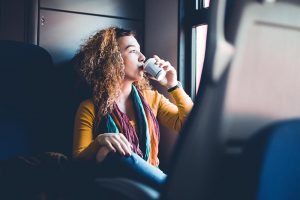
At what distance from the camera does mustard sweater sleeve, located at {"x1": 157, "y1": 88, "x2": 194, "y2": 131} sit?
6.03 ft

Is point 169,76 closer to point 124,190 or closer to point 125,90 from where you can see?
point 125,90

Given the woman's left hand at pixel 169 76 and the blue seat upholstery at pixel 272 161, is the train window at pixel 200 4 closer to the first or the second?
the woman's left hand at pixel 169 76

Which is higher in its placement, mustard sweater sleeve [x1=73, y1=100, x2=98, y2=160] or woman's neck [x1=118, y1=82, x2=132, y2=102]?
woman's neck [x1=118, y1=82, x2=132, y2=102]

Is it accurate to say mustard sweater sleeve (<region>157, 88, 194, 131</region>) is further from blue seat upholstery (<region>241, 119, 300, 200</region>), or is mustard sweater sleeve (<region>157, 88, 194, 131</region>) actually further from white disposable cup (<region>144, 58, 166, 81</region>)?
blue seat upholstery (<region>241, 119, 300, 200</region>)

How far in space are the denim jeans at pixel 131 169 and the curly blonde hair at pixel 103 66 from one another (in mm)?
710

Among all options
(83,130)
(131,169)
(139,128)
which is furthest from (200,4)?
(131,169)

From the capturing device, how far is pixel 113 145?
1156mm

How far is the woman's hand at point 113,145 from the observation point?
1072 millimetres

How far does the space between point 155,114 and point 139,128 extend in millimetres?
208

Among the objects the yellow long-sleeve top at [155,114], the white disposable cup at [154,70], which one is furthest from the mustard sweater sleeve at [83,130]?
the white disposable cup at [154,70]

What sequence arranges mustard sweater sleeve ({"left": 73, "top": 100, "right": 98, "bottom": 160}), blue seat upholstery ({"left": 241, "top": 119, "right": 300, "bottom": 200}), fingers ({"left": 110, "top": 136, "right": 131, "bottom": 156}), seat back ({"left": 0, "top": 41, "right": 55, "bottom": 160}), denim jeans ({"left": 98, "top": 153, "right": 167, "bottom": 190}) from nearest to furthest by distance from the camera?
blue seat upholstery ({"left": 241, "top": 119, "right": 300, "bottom": 200}) < denim jeans ({"left": 98, "top": 153, "right": 167, "bottom": 190}) < fingers ({"left": 110, "top": 136, "right": 131, "bottom": 156}) < mustard sweater sleeve ({"left": 73, "top": 100, "right": 98, "bottom": 160}) < seat back ({"left": 0, "top": 41, "right": 55, "bottom": 160})

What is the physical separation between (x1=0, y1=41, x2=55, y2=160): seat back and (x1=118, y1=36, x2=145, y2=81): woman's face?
33 cm

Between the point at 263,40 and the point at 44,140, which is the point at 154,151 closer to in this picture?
the point at 44,140

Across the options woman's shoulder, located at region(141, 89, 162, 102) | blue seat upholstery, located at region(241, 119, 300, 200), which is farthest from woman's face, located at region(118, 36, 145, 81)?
blue seat upholstery, located at region(241, 119, 300, 200)
